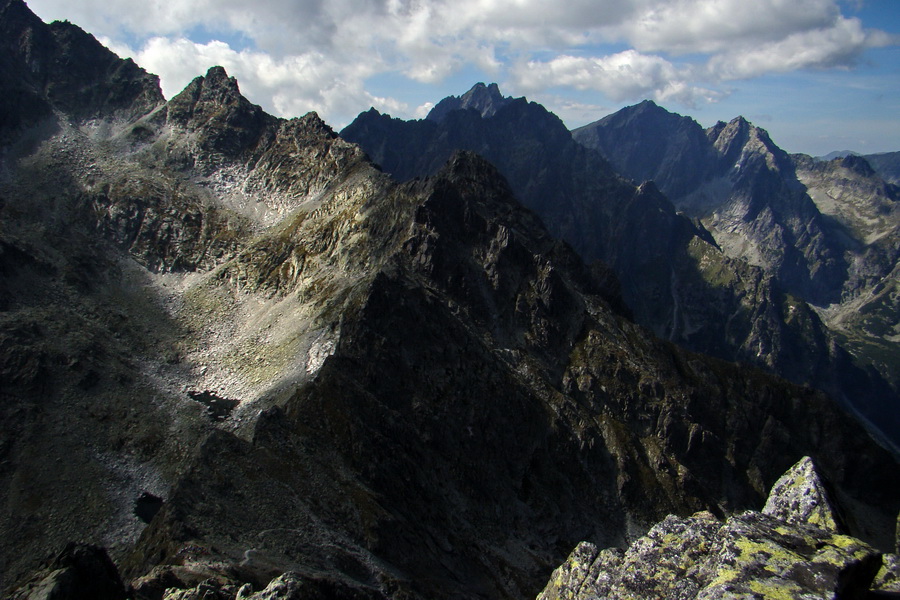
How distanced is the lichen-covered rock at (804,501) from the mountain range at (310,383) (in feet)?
70.5

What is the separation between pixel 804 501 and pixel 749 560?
433 cm

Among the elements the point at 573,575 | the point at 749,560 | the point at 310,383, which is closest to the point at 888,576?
the point at 749,560

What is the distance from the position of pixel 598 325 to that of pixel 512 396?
3506 cm

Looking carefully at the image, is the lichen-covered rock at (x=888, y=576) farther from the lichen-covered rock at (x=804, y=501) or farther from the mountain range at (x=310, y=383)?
the mountain range at (x=310, y=383)

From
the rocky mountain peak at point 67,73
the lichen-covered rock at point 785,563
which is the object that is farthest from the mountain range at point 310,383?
the lichen-covered rock at point 785,563

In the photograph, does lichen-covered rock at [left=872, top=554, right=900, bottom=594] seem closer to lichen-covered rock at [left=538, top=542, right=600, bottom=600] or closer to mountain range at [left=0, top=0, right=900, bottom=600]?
Answer: lichen-covered rock at [left=538, top=542, right=600, bottom=600]

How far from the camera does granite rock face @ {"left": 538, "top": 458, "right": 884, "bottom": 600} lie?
45.3 feet

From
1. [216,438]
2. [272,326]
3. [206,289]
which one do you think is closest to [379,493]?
[216,438]

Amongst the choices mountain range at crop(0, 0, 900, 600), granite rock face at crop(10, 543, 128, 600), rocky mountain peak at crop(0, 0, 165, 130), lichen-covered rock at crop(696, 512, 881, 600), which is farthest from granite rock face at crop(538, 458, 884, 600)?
rocky mountain peak at crop(0, 0, 165, 130)

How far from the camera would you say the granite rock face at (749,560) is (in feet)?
45.3

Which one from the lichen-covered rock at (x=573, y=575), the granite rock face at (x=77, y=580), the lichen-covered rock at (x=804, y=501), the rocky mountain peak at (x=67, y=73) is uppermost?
the rocky mountain peak at (x=67, y=73)

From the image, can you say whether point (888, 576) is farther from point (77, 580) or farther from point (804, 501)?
point (77, 580)

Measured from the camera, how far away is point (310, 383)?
80.6 m

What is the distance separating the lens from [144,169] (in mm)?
148125
